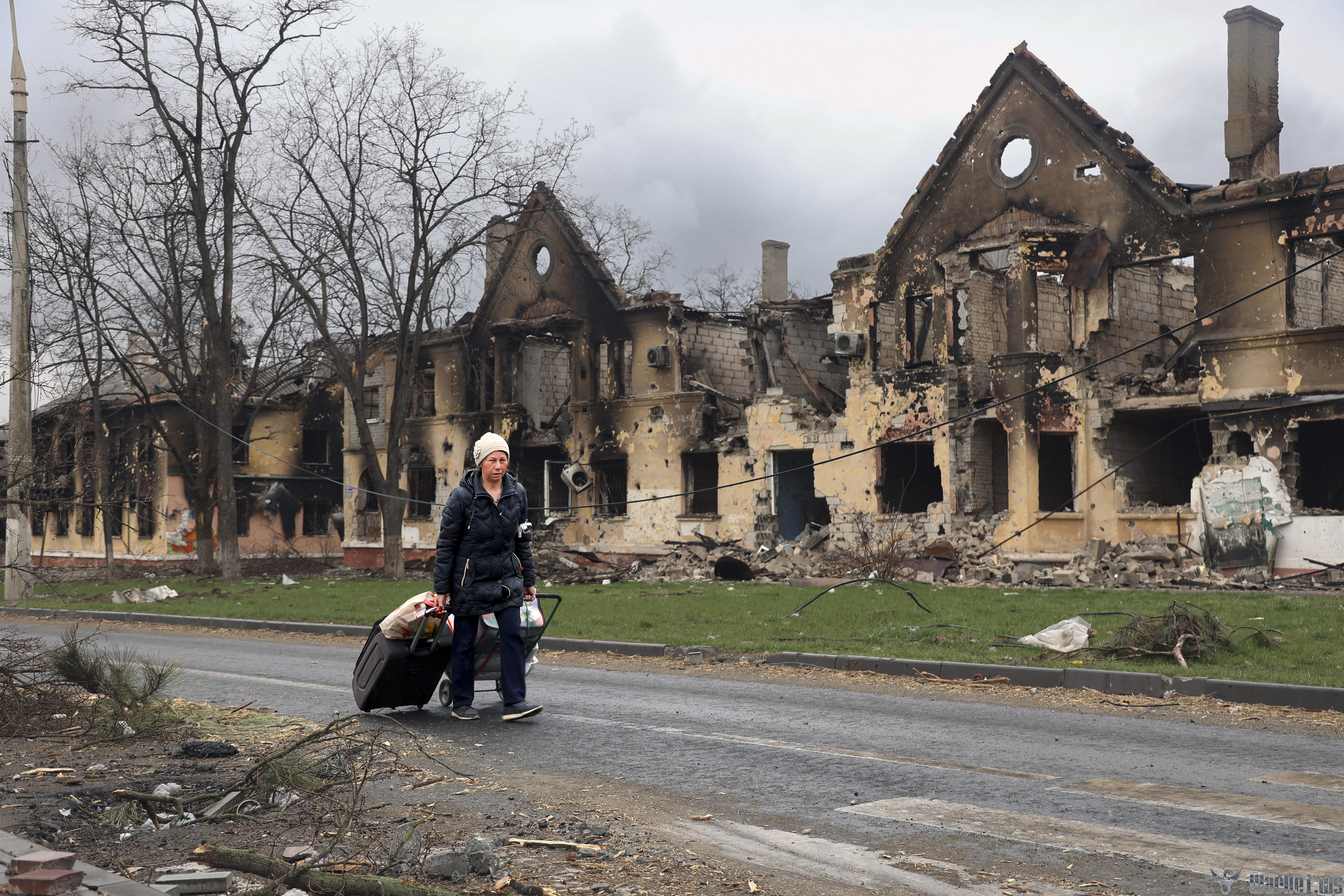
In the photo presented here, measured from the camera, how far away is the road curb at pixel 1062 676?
366 inches

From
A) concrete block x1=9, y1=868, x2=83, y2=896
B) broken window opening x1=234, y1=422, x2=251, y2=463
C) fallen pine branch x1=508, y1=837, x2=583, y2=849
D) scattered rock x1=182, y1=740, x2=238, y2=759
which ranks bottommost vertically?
fallen pine branch x1=508, y1=837, x2=583, y2=849

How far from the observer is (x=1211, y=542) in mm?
22016

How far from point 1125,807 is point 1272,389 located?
18327mm

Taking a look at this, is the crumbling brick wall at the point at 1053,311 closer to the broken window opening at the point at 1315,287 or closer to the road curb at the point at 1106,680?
the broken window opening at the point at 1315,287

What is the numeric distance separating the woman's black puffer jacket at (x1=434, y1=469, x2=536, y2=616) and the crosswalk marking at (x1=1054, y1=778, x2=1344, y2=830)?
151 inches

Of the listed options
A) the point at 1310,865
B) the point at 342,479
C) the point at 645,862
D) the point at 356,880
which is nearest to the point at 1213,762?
the point at 1310,865

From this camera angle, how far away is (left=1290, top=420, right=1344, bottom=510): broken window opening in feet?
80.7

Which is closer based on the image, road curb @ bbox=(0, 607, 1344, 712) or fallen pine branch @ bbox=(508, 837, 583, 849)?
fallen pine branch @ bbox=(508, 837, 583, 849)

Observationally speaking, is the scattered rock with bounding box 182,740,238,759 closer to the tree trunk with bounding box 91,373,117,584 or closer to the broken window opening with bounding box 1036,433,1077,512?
the tree trunk with bounding box 91,373,117,584

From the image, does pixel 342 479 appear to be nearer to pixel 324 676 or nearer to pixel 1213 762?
pixel 324 676

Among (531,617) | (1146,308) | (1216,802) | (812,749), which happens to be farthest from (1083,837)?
(1146,308)

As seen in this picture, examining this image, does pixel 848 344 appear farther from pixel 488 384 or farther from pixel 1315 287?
pixel 488 384

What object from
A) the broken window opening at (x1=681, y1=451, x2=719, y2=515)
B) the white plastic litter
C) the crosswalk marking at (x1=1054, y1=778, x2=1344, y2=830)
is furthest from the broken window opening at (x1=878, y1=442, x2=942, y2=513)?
the crosswalk marking at (x1=1054, y1=778, x2=1344, y2=830)

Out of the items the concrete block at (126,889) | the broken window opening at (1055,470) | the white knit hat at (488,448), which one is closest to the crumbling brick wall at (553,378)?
the broken window opening at (1055,470)
